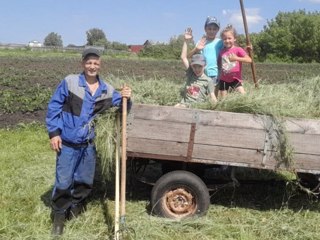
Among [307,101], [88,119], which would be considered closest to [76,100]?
[88,119]

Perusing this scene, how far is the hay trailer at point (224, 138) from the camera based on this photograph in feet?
13.6

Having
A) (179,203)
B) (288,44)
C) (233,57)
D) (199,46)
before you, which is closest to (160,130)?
(179,203)

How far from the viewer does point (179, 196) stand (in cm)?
447

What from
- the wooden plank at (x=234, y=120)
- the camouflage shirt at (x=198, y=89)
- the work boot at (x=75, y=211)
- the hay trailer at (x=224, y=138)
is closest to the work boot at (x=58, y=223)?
the work boot at (x=75, y=211)

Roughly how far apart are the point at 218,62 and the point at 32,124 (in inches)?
200

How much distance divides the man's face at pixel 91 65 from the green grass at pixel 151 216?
4.81 feet

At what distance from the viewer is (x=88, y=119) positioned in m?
4.23

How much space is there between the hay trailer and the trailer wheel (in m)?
0.27

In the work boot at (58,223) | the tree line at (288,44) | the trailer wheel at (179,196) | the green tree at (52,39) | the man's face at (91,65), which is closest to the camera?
the work boot at (58,223)

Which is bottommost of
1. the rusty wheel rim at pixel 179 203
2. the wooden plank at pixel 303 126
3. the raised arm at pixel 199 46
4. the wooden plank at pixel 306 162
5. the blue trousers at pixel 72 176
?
the rusty wheel rim at pixel 179 203

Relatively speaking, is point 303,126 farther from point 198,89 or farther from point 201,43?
point 201,43

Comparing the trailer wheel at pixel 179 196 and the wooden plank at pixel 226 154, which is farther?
the trailer wheel at pixel 179 196

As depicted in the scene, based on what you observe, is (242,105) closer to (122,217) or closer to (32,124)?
(122,217)

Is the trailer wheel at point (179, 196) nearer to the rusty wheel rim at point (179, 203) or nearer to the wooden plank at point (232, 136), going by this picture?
the rusty wheel rim at point (179, 203)
